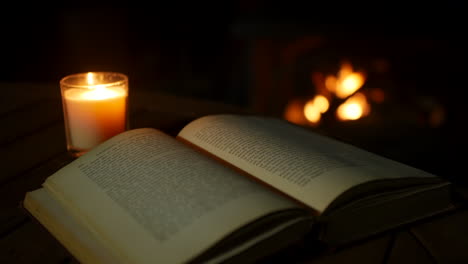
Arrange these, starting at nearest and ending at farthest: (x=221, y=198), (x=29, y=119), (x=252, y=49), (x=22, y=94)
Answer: (x=221, y=198), (x=29, y=119), (x=22, y=94), (x=252, y=49)

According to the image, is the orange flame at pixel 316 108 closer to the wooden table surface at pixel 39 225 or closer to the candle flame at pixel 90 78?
the wooden table surface at pixel 39 225

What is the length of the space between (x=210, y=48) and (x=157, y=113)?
2114mm

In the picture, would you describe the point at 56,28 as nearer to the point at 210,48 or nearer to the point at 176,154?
the point at 210,48

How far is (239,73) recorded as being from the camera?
324 cm

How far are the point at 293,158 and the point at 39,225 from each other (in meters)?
0.35

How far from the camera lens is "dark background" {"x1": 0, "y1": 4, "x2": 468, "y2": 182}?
2080mm

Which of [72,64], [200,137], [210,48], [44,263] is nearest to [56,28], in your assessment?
[72,64]

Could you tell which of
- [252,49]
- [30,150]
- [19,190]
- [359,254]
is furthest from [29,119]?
[252,49]

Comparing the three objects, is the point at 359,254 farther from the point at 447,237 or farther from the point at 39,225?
the point at 39,225

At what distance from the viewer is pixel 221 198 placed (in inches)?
21.5

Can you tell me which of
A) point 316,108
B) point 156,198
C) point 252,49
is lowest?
point 316,108

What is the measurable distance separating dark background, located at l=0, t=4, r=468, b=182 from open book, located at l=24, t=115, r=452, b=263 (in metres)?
1.10

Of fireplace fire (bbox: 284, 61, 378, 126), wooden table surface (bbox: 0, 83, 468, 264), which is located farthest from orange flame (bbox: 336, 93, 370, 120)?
wooden table surface (bbox: 0, 83, 468, 264)

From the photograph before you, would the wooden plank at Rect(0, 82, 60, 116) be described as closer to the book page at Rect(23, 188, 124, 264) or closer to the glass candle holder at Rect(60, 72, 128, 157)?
the glass candle holder at Rect(60, 72, 128, 157)
